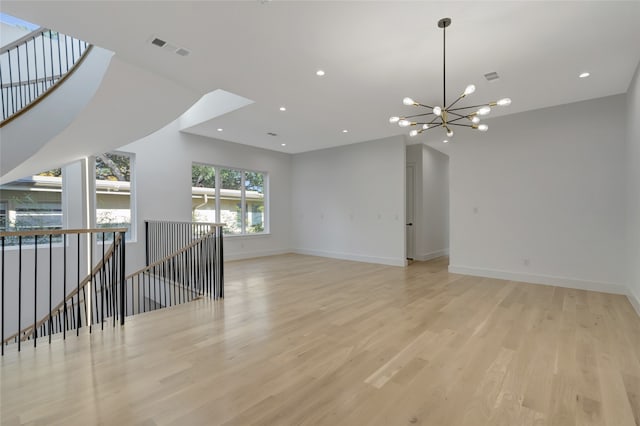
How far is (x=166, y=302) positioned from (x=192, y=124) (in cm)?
379

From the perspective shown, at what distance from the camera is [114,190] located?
6.22 metres

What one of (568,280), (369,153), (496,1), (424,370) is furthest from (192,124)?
(568,280)

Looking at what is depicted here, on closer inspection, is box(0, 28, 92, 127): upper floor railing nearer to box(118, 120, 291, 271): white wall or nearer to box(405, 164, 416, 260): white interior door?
box(118, 120, 291, 271): white wall

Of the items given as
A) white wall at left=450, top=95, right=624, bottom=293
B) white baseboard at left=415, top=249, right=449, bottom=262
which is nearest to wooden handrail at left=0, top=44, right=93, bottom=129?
Answer: white wall at left=450, top=95, right=624, bottom=293

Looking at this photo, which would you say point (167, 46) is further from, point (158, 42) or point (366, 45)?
point (366, 45)

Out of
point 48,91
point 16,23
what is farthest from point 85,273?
point 16,23

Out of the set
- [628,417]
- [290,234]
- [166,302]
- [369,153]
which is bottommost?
[166,302]

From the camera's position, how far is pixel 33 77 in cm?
488

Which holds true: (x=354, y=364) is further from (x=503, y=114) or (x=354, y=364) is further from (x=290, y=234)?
(x=290, y=234)

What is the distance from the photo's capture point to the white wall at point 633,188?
372 cm

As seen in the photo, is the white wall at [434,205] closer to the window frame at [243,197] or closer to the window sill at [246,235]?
the window sill at [246,235]

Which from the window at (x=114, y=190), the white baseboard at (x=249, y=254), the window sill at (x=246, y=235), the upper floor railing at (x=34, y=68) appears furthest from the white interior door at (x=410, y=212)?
the upper floor railing at (x=34, y=68)

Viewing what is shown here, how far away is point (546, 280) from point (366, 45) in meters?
5.12

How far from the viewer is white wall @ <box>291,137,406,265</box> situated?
7.18 m
